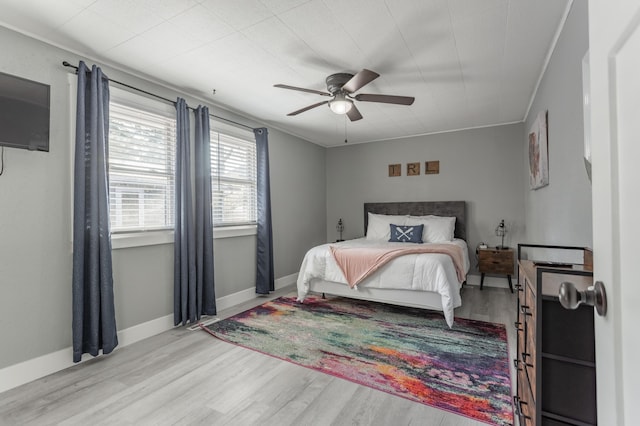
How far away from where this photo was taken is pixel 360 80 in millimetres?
2510

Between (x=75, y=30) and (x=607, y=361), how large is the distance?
125 inches

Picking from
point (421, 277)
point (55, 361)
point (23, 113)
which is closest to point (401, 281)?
point (421, 277)

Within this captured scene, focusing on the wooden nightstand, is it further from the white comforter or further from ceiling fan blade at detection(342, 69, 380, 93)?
ceiling fan blade at detection(342, 69, 380, 93)

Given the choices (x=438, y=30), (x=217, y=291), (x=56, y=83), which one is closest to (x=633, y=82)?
(x=438, y=30)

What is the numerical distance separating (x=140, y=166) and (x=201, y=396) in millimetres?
2085

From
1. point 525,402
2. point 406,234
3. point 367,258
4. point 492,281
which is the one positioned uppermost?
point 406,234

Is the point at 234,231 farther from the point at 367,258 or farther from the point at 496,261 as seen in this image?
the point at 496,261

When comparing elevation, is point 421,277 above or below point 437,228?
below

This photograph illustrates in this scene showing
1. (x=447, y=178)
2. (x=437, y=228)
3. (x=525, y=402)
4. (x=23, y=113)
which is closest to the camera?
(x=525, y=402)

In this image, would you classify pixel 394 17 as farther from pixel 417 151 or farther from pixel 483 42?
pixel 417 151

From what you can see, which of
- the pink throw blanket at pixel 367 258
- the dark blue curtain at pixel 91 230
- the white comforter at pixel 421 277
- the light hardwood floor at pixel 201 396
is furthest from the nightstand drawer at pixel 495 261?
the dark blue curtain at pixel 91 230

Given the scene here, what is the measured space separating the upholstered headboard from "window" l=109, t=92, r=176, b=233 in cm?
344

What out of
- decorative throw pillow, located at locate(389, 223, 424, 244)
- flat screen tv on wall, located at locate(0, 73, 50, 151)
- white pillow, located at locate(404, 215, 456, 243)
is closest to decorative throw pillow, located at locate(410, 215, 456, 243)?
white pillow, located at locate(404, 215, 456, 243)

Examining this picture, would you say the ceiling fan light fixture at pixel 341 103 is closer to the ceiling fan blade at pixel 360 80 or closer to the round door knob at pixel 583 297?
the ceiling fan blade at pixel 360 80
